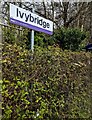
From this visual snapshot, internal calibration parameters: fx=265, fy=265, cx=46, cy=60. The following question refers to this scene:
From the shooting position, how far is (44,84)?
4.54 meters

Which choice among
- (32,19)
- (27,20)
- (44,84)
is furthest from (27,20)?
(44,84)

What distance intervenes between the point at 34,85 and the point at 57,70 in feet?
2.43

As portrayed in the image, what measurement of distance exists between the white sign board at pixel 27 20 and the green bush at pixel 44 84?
43 centimetres

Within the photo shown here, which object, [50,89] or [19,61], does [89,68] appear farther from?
[19,61]

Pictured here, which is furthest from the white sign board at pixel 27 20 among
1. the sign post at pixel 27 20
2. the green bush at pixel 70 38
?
the green bush at pixel 70 38

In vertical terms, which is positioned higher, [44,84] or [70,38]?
[70,38]

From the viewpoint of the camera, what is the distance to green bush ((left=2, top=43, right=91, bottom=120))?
3.86 meters

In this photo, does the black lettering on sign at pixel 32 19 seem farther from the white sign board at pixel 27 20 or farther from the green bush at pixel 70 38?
the green bush at pixel 70 38

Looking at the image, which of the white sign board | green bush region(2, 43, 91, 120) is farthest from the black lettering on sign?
green bush region(2, 43, 91, 120)

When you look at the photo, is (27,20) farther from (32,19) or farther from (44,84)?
(44,84)

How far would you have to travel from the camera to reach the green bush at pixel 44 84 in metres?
3.86

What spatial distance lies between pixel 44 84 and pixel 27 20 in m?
1.13

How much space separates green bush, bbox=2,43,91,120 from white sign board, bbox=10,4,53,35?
0.43 m

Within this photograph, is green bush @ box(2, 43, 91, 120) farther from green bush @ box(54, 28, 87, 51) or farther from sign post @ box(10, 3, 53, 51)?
green bush @ box(54, 28, 87, 51)
